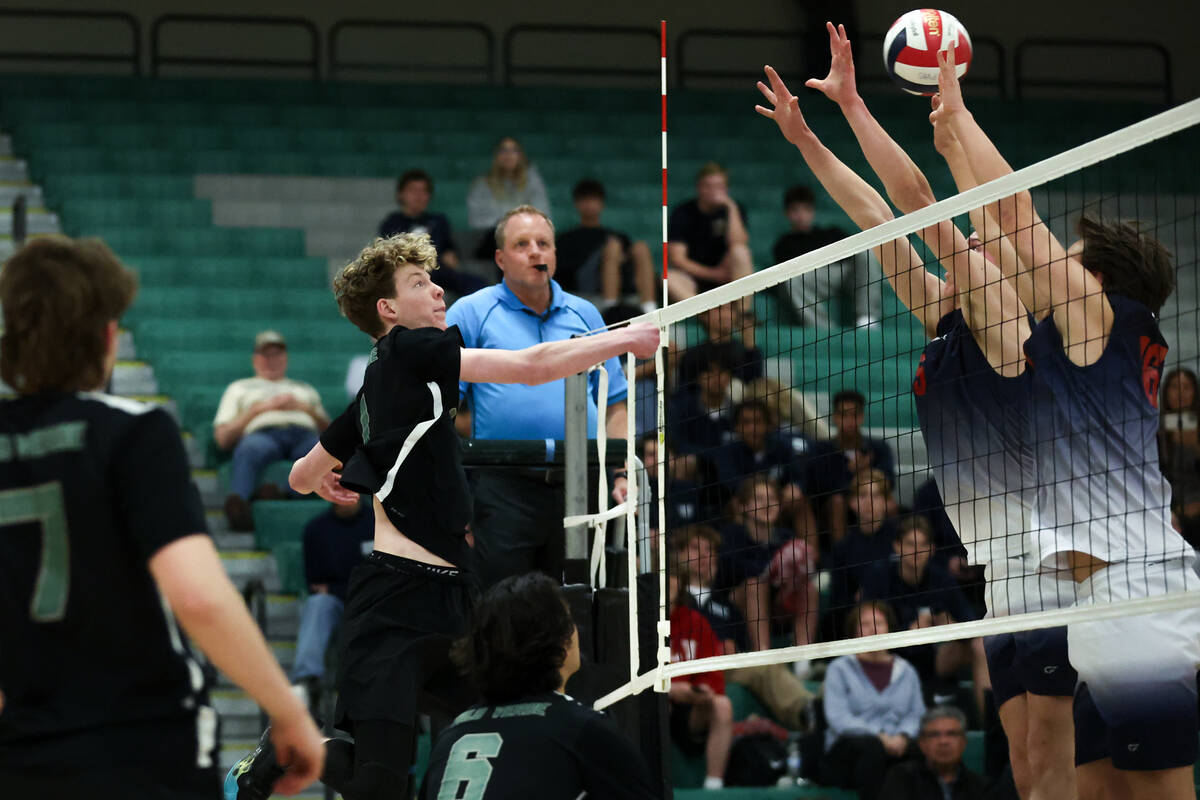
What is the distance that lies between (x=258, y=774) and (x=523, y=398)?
7.87 ft

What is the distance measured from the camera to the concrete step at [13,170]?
52.5ft

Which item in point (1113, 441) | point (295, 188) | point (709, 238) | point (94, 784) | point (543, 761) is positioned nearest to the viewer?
point (94, 784)

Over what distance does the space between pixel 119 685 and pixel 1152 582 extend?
113 inches

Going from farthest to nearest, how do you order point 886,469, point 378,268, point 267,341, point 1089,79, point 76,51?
point 1089,79 < point 76,51 < point 267,341 < point 886,469 < point 378,268

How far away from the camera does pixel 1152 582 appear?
16.0 ft

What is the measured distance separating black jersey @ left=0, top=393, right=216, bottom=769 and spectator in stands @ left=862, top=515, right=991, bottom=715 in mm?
6805

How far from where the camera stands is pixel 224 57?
18.6 m

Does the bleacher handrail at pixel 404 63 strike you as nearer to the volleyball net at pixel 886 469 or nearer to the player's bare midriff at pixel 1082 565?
the volleyball net at pixel 886 469

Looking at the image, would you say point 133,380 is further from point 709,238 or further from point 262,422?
point 709,238

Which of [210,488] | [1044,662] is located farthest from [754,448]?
[1044,662]

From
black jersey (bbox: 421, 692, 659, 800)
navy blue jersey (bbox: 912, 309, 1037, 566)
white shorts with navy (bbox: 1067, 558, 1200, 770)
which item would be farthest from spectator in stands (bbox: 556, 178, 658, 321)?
black jersey (bbox: 421, 692, 659, 800)

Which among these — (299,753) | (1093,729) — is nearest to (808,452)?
(1093,729)

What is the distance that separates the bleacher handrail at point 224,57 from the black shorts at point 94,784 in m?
15.5

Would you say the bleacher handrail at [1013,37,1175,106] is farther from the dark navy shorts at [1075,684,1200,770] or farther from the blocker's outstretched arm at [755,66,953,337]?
the dark navy shorts at [1075,684,1200,770]
